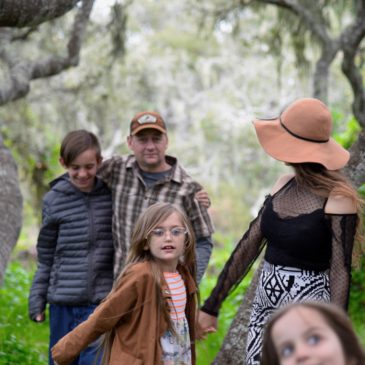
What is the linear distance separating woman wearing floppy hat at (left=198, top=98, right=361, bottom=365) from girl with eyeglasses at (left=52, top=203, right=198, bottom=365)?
0.37 m

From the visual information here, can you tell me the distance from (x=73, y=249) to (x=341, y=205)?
2.00 meters

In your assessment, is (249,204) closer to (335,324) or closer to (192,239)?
(192,239)

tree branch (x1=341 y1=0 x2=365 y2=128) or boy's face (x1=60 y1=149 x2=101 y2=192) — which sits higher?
tree branch (x1=341 y1=0 x2=365 y2=128)

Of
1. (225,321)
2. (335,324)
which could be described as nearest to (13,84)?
(225,321)

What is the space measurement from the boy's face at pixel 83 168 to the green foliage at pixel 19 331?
146 cm

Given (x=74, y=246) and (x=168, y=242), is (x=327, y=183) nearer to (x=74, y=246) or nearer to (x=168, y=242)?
(x=168, y=242)

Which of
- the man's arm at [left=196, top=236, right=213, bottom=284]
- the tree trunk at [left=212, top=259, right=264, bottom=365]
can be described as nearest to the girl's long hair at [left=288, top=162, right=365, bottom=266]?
the man's arm at [left=196, top=236, right=213, bottom=284]

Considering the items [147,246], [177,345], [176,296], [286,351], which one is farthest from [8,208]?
[286,351]

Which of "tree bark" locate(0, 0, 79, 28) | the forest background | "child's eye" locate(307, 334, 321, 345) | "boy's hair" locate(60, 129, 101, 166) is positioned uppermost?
the forest background

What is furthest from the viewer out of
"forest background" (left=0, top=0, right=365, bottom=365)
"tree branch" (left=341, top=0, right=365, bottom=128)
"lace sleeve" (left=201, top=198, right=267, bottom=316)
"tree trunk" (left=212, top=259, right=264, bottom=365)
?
"tree branch" (left=341, top=0, right=365, bottom=128)

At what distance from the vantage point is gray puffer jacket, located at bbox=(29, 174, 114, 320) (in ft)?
15.4

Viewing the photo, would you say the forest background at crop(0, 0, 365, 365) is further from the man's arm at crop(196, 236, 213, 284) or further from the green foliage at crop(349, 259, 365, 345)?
the man's arm at crop(196, 236, 213, 284)

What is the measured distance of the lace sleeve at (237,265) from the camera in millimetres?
3844

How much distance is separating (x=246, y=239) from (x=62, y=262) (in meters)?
1.44
